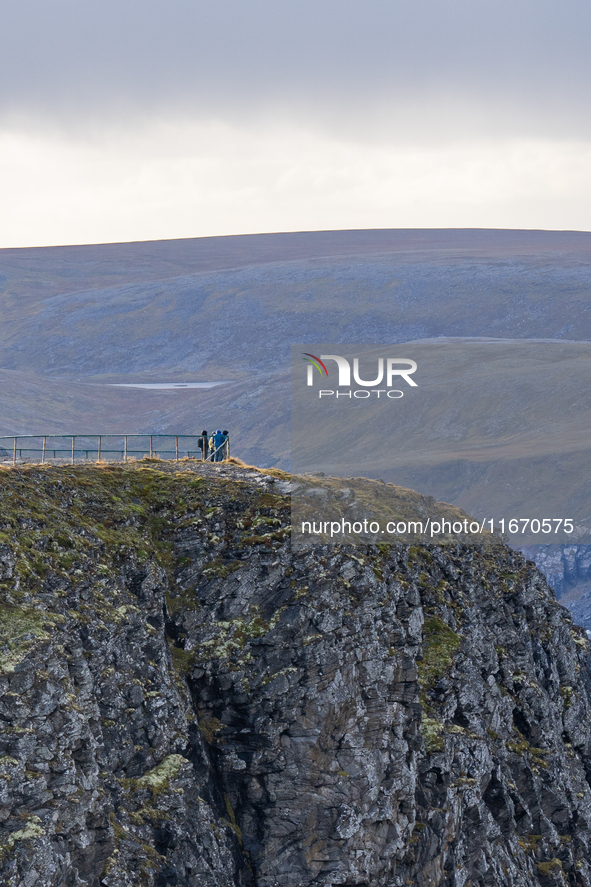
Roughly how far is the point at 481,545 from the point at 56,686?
3032cm

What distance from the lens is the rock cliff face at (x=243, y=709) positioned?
3647cm

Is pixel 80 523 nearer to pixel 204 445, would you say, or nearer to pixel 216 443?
pixel 204 445

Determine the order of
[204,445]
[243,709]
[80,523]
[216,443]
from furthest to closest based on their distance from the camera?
[216,443] < [204,445] < [80,523] < [243,709]

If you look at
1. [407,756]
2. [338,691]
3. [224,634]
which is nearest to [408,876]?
[407,756]

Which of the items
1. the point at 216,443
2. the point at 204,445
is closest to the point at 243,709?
the point at 204,445

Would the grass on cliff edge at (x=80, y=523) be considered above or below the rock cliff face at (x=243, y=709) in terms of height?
above

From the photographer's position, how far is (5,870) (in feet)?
106

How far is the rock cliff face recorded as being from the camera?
120 feet

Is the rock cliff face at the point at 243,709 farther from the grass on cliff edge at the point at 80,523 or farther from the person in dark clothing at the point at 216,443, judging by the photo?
the person in dark clothing at the point at 216,443

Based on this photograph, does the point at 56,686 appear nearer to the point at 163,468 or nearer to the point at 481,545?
the point at 163,468

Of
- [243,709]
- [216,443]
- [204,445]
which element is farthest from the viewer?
[216,443]

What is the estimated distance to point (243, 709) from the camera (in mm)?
43656

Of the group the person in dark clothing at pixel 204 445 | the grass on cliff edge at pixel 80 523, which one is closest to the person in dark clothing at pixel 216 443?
the person in dark clothing at pixel 204 445

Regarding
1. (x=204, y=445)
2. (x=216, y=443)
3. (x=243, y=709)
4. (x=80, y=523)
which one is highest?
(x=216, y=443)
